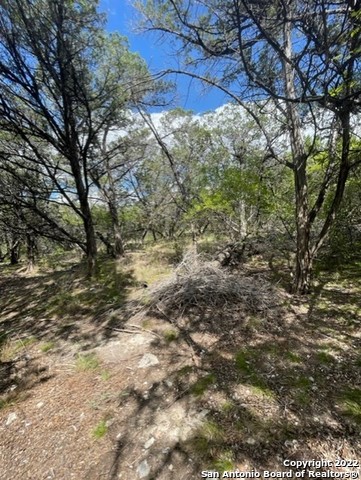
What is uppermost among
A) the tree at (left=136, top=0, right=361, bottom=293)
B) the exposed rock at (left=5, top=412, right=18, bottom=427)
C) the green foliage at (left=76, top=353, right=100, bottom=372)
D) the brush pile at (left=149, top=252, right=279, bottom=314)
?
the tree at (left=136, top=0, right=361, bottom=293)

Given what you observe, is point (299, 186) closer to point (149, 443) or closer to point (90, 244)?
point (149, 443)

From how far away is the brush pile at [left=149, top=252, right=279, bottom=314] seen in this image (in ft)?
11.0

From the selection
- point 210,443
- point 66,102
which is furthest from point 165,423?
point 66,102

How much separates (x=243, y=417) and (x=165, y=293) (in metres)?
1.97

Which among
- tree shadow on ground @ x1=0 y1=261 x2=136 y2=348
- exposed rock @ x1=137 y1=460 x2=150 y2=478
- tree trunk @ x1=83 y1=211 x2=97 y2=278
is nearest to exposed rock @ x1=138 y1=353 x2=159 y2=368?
tree shadow on ground @ x1=0 y1=261 x2=136 y2=348

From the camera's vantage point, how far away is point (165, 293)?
144 inches

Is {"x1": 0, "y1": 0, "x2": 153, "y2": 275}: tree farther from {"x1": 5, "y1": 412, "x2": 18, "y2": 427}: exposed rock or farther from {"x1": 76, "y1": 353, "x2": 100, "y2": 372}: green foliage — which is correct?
{"x1": 5, "y1": 412, "x2": 18, "y2": 427}: exposed rock

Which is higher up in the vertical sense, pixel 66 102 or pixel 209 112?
pixel 209 112

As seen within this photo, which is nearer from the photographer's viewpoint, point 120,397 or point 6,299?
point 120,397

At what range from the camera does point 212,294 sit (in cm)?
348

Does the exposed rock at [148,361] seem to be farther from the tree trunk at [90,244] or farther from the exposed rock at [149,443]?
the tree trunk at [90,244]

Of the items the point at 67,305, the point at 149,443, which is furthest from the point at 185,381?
the point at 67,305

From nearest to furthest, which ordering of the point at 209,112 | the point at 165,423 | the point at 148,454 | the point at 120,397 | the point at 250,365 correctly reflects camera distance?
the point at 148,454 < the point at 165,423 < the point at 120,397 < the point at 250,365 < the point at 209,112

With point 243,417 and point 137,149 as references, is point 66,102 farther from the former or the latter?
point 243,417
